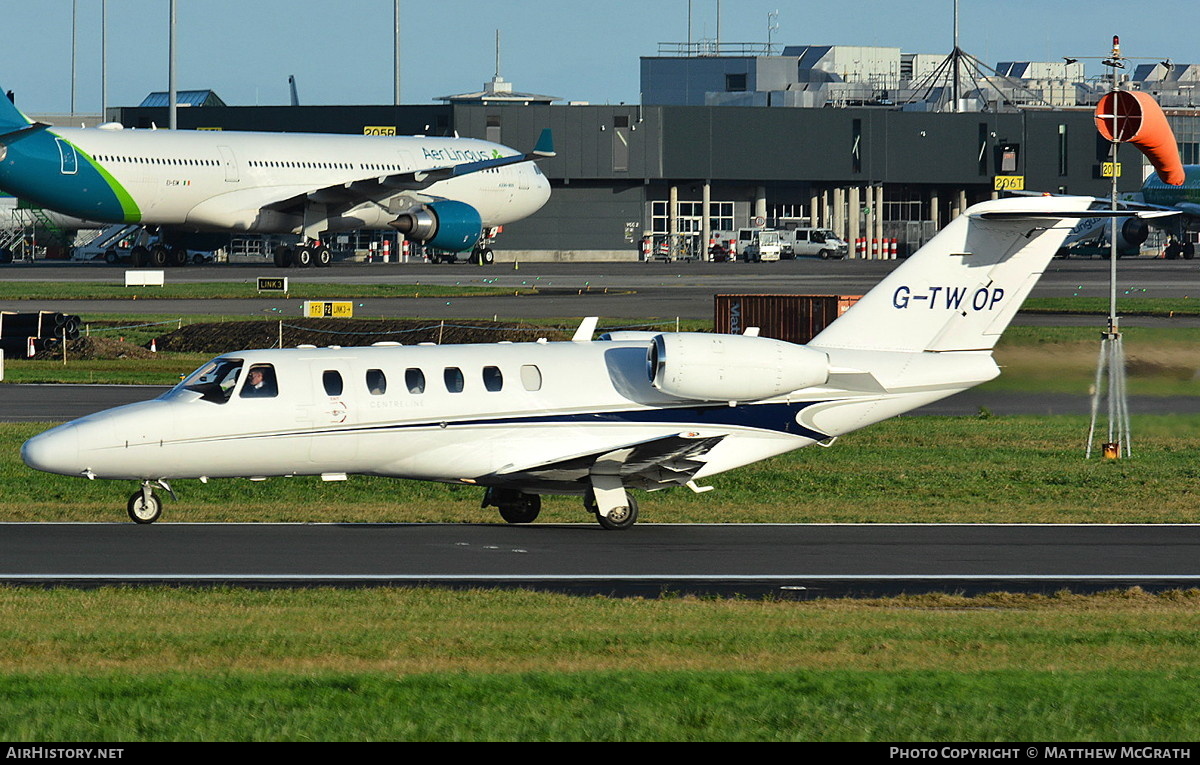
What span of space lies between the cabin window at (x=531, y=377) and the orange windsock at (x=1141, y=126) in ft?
39.7

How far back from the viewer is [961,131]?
12075cm

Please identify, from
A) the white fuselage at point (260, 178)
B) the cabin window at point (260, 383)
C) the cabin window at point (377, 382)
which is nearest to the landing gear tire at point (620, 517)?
the cabin window at point (377, 382)

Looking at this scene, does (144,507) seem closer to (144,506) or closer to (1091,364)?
(144,506)

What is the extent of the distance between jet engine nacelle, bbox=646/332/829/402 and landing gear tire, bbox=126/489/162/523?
7.26 metres

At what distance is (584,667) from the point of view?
13.0m

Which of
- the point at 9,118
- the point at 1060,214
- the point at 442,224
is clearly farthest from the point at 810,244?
the point at 1060,214

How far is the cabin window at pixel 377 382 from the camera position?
22.4 metres

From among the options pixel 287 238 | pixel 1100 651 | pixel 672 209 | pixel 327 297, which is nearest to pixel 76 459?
pixel 1100 651

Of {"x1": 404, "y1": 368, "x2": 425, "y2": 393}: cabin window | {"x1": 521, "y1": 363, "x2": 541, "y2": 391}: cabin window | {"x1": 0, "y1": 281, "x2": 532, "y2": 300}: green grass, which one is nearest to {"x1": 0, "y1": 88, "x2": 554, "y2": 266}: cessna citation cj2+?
{"x1": 0, "y1": 281, "x2": 532, "y2": 300}: green grass

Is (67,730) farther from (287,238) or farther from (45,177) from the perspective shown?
(287,238)

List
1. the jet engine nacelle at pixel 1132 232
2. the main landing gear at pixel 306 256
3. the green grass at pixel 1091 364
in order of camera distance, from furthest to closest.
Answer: the jet engine nacelle at pixel 1132 232, the main landing gear at pixel 306 256, the green grass at pixel 1091 364

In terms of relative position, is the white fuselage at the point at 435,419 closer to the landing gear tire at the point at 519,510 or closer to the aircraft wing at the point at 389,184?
the landing gear tire at the point at 519,510

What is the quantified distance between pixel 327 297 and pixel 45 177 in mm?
17687

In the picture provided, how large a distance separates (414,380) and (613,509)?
3.35 metres
